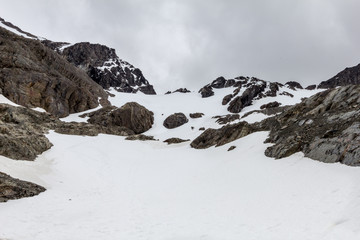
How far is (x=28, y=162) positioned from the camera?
73.1 ft

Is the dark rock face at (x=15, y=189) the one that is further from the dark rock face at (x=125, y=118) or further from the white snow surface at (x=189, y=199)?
the dark rock face at (x=125, y=118)

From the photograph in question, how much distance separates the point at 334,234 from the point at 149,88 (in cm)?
16926

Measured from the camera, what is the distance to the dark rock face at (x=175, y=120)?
8244 cm

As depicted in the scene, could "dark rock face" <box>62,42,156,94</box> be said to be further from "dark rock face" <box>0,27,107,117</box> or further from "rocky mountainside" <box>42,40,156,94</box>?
"dark rock face" <box>0,27,107,117</box>

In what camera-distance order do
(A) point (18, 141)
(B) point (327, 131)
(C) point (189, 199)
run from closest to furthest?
(C) point (189, 199) < (B) point (327, 131) < (A) point (18, 141)

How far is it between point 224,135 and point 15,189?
95.5 ft

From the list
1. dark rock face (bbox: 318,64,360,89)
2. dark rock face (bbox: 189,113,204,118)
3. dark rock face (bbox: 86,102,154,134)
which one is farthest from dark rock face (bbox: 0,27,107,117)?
dark rock face (bbox: 318,64,360,89)

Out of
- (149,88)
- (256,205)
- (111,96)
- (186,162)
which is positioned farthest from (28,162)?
(149,88)

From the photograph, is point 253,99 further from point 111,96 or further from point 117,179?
point 117,179

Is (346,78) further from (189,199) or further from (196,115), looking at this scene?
(189,199)

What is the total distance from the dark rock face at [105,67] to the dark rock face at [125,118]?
6169 cm

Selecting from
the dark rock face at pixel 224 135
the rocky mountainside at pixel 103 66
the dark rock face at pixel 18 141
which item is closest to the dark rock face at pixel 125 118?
the dark rock face at pixel 18 141

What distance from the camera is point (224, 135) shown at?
37594 mm

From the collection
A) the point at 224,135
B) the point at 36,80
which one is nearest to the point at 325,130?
the point at 224,135
